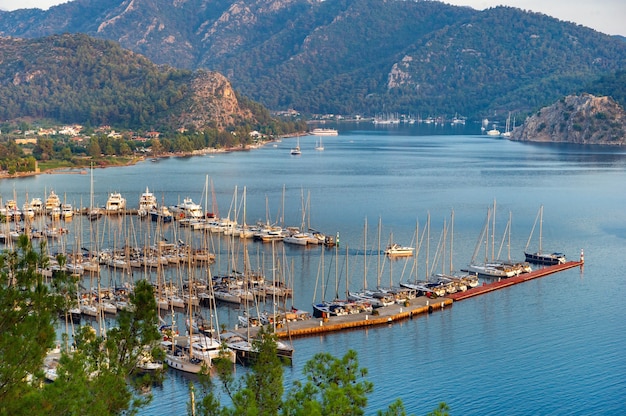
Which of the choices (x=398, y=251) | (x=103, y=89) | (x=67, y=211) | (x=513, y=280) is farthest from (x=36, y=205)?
(x=103, y=89)

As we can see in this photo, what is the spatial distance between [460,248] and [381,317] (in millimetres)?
16372

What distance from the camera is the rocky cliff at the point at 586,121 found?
145000mm

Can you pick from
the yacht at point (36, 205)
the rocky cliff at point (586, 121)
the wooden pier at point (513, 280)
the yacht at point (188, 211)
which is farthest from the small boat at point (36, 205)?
the rocky cliff at point (586, 121)

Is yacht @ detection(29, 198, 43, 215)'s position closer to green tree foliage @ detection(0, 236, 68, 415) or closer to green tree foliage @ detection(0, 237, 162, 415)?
green tree foliage @ detection(0, 237, 162, 415)

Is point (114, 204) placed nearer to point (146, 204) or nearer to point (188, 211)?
point (146, 204)

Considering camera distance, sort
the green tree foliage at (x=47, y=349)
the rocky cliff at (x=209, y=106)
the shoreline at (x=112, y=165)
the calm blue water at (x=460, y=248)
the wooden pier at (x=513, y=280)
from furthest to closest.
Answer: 1. the rocky cliff at (x=209, y=106)
2. the shoreline at (x=112, y=165)
3. the wooden pier at (x=513, y=280)
4. the calm blue water at (x=460, y=248)
5. the green tree foliage at (x=47, y=349)

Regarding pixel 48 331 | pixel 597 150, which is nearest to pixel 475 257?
pixel 48 331

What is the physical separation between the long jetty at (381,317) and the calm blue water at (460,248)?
20.7 inches

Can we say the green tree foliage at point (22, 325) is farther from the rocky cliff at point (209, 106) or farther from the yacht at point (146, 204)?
the rocky cliff at point (209, 106)

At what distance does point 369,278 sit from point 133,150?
7358cm

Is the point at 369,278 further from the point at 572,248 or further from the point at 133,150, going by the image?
the point at 133,150

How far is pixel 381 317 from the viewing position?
3597 centimetres

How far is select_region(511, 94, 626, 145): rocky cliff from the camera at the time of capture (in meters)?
145

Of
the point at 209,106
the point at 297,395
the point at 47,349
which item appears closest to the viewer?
the point at 47,349
